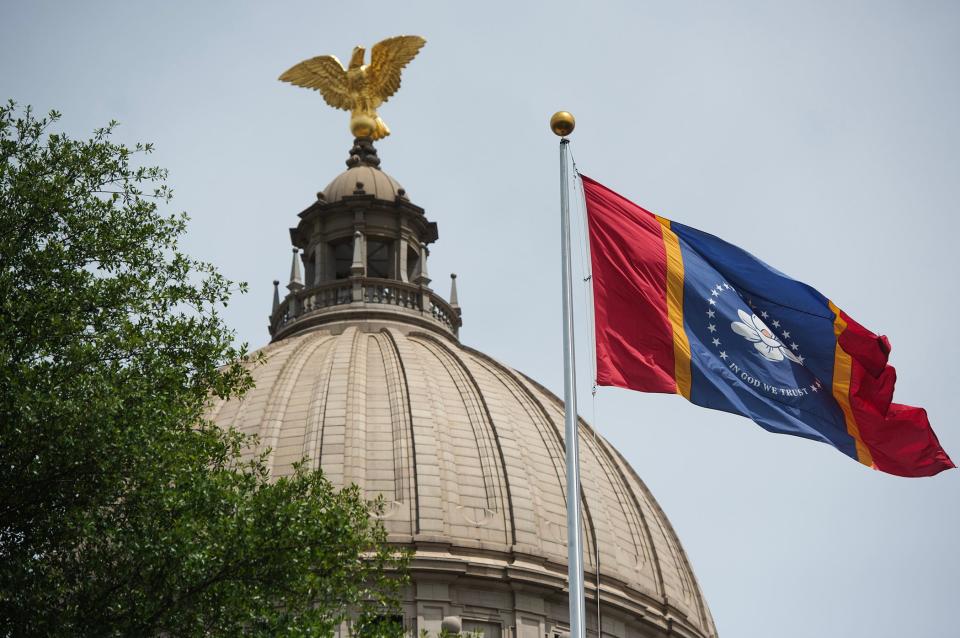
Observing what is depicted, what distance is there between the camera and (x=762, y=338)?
98.4ft

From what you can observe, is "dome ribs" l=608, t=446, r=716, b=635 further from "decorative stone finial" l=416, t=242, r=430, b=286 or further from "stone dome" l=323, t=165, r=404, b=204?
"stone dome" l=323, t=165, r=404, b=204

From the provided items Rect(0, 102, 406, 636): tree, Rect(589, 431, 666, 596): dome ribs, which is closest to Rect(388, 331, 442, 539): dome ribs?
Rect(589, 431, 666, 596): dome ribs

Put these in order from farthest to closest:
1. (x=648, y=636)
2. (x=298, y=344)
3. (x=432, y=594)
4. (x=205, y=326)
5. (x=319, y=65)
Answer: (x=319, y=65) → (x=298, y=344) → (x=648, y=636) → (x=432, y=594) → (x=205, y=326)

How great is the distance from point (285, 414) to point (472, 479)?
674cm

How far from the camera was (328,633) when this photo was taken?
99.1 feet

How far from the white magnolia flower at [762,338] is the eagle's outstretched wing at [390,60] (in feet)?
164

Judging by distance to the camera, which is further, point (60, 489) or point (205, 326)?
point (205, 326)

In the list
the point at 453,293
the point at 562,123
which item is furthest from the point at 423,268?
the point at 562,123

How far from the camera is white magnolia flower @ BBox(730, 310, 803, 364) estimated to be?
97.9ft

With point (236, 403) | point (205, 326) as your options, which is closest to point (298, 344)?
point (236, 403)

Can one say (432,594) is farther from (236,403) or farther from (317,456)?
(236,403)

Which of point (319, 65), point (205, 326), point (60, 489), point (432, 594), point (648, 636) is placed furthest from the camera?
point (319, 65)

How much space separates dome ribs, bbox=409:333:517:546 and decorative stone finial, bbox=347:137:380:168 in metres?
17.5

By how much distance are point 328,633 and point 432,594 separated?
27654 mm
